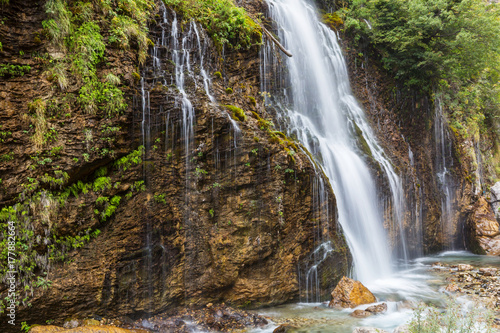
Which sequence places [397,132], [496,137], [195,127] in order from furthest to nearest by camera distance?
[496,137] → [397,132] → [195,127]

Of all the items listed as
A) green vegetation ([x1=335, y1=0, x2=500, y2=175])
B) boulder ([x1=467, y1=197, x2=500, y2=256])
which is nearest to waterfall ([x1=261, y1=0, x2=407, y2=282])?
green vegetation ([x1=335, y1=0, x2=500, y2=175])

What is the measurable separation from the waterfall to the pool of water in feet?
2.53

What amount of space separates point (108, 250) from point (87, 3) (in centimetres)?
540

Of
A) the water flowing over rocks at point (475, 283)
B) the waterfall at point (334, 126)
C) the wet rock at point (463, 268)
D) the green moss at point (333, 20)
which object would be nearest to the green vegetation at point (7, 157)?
the waterfall at point (334, 126)

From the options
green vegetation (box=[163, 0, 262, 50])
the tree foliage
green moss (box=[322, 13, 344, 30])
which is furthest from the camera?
green moss (box=[322, 13, 344, 30])

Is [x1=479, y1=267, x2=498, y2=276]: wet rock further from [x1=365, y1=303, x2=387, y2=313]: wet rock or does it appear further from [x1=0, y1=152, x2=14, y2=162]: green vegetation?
[x1=0, y1=152, x2=14, y2=162]: green vegetation

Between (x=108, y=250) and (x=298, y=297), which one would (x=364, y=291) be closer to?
(x=298, y=297)

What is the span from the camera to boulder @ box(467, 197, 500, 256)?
14.6 metres

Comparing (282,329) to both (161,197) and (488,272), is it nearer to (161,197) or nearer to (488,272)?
(161,197)

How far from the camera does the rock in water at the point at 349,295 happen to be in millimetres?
7848

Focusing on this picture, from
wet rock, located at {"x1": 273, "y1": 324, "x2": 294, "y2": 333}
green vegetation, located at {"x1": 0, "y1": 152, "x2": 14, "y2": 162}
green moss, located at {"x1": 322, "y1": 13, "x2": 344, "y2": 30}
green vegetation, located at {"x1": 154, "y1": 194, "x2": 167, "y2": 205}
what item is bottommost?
wet rock, located at {"x1": 273, "y1": 324, "x2": 294, "y2": 333}

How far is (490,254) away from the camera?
14336 mm

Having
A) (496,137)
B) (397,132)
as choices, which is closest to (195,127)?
(397,132)

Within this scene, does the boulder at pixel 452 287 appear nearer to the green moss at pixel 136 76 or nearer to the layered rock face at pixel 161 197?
the layered rock face at pixel 161 197
